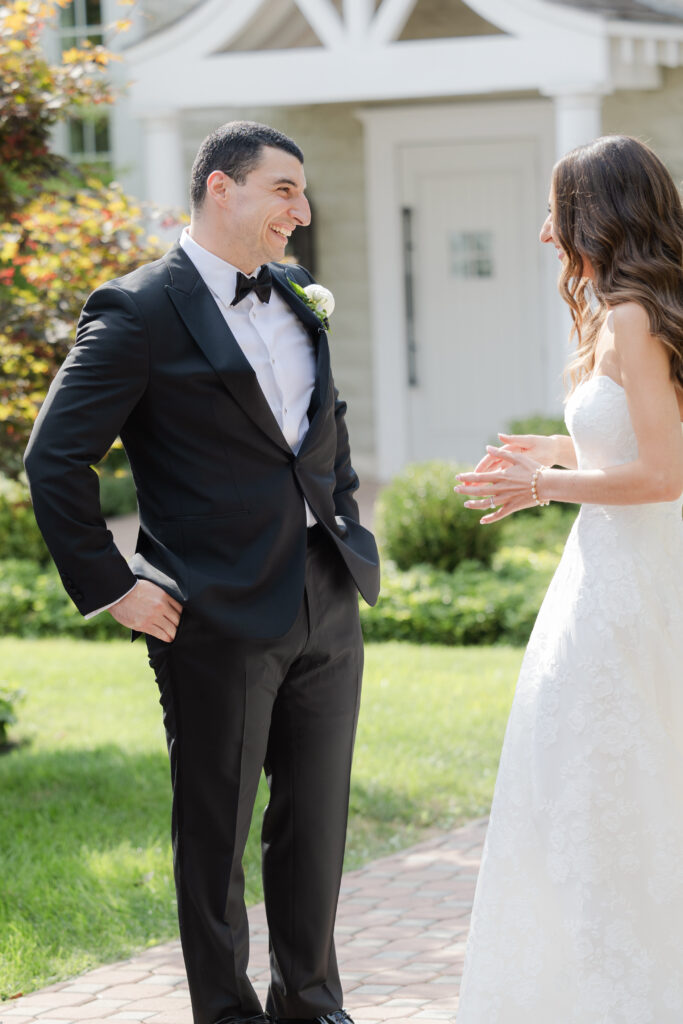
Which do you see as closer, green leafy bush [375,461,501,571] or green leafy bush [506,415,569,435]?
green leafy bush [375,461,501,571]

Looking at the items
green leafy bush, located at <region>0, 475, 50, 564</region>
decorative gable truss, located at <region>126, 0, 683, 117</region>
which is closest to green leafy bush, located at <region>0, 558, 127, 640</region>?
green leafy bush, located at <region>0, 475, 50, 564</region>

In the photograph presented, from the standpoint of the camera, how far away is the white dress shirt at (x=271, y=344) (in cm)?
347

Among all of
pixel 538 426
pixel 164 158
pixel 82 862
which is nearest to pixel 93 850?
pixel 82 862

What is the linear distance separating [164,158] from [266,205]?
877 cm

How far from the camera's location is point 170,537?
3.38 m

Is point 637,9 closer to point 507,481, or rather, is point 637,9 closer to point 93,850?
point 93,850

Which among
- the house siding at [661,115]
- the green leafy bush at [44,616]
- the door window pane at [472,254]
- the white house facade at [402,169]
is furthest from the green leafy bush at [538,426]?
the green leafy bush at [44,616]

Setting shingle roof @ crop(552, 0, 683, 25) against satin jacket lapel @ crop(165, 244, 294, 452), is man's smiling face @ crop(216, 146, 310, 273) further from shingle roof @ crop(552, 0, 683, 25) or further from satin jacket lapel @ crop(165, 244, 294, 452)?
shingle roof @ crop(552, 0, 683, 25)

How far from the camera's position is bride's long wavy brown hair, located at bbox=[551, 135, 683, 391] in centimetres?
326

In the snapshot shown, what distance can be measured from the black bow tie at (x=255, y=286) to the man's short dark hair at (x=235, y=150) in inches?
8.0

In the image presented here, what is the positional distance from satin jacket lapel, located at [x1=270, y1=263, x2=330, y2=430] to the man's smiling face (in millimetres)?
212

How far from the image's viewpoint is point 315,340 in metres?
3.67

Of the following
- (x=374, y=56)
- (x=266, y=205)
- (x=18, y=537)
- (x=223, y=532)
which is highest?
(x=374, y=56)

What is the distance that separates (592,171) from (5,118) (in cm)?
298
